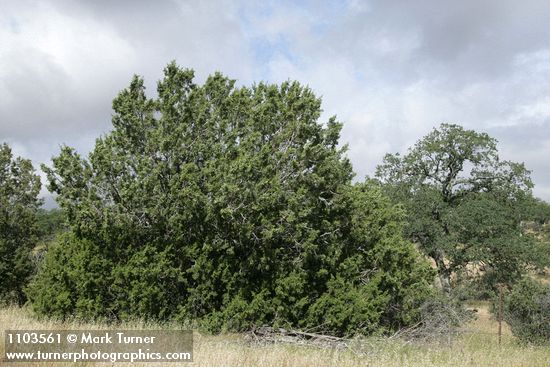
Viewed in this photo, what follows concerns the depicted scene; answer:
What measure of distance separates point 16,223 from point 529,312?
→ 24151mm

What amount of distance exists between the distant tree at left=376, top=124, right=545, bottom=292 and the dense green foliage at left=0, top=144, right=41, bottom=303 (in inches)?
831

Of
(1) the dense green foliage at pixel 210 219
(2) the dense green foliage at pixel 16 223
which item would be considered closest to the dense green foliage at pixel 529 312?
(1) the dense green foliage at pixel 210 219

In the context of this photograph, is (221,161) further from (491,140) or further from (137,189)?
(491,140)

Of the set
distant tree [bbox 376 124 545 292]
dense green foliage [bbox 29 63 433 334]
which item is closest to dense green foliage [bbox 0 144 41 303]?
dense green foliage [bbox 29 63 433 334]

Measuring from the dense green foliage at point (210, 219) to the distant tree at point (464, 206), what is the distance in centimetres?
1303

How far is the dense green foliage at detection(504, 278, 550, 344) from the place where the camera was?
632 inches

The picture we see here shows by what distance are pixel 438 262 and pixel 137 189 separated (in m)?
22.3

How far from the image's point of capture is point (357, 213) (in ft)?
60.3

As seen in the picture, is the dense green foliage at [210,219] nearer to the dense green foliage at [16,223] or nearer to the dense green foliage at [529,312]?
the dense green foliage at [529,312]

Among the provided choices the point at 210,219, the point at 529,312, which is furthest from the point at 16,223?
the point at 529,312

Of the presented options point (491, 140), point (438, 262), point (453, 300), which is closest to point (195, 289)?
point (453, 300)

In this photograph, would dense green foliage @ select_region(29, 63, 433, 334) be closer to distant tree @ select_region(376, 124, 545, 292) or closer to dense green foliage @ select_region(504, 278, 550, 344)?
dense green foliage @ select_region(504, 278, 550, 344)

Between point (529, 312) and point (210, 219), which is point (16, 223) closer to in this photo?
point (210, 219)

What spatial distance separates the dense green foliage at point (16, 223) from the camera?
25.2 metres
